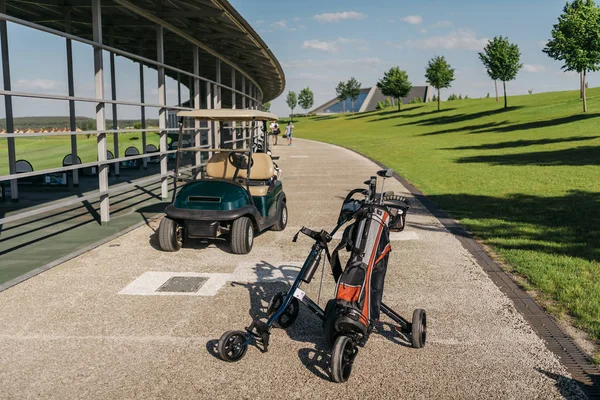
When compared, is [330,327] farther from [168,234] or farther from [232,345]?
[168,234]

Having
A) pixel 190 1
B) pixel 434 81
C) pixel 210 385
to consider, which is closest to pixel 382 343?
pixel 210 385

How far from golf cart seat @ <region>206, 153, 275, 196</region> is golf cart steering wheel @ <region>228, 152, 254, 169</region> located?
0.23 ft

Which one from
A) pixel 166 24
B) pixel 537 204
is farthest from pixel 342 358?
pixel 166 24

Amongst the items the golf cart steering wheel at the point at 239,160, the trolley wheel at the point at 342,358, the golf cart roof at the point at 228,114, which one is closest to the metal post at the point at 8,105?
the golf cart roof at the point at 228,114

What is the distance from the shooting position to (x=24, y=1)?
38.3 ft

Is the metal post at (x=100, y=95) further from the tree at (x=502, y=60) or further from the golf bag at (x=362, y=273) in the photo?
the tree at (x=502, y=60)

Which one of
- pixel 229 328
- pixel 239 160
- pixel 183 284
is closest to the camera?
pixel 229 328

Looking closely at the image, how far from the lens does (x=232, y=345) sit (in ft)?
13.6

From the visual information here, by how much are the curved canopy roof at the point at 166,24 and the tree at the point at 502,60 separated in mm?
48578

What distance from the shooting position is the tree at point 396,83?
99188 mm

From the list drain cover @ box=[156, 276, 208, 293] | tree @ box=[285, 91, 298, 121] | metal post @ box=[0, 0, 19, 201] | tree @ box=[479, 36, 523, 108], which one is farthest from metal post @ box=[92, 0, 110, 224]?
tree @ box=[285, 91, 298, 121]

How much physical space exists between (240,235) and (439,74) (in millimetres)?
80299

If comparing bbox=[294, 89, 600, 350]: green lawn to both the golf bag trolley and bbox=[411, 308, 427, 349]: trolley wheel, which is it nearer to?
bbox=[411, 308, 427, 349]: trolley wheel

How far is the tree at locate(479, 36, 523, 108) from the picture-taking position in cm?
6134
